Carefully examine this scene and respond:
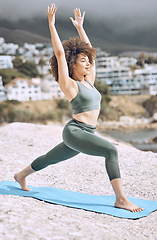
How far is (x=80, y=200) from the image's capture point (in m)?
3.05

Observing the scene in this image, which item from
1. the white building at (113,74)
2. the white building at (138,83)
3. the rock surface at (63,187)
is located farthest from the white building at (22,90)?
the rock surface at (63,187)

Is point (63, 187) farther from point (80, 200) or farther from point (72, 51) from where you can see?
point (72, 51)

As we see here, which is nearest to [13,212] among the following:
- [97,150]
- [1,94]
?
[97,150]

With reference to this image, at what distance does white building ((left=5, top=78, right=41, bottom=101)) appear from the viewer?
24.7m

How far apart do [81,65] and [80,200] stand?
120 centimetres

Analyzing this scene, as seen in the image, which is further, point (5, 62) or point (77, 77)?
point (5, 62)

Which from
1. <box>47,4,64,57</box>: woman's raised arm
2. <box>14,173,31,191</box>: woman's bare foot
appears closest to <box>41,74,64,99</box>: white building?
<box>14,173,31,191</box>: woman's bare foot

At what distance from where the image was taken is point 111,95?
27.1 meters

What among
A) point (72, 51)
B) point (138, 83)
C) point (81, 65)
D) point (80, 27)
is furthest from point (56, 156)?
point (138, 83)

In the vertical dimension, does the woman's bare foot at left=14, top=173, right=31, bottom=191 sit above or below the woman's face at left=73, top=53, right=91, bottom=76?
below

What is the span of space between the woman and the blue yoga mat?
0.09 m

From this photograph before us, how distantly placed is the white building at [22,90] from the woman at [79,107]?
21.9m

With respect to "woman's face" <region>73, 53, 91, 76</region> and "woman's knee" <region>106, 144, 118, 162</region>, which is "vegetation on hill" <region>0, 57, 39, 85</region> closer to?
"woman's face" <region>73, 53, 91, 76</region>

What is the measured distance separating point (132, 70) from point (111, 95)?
4238 mm
